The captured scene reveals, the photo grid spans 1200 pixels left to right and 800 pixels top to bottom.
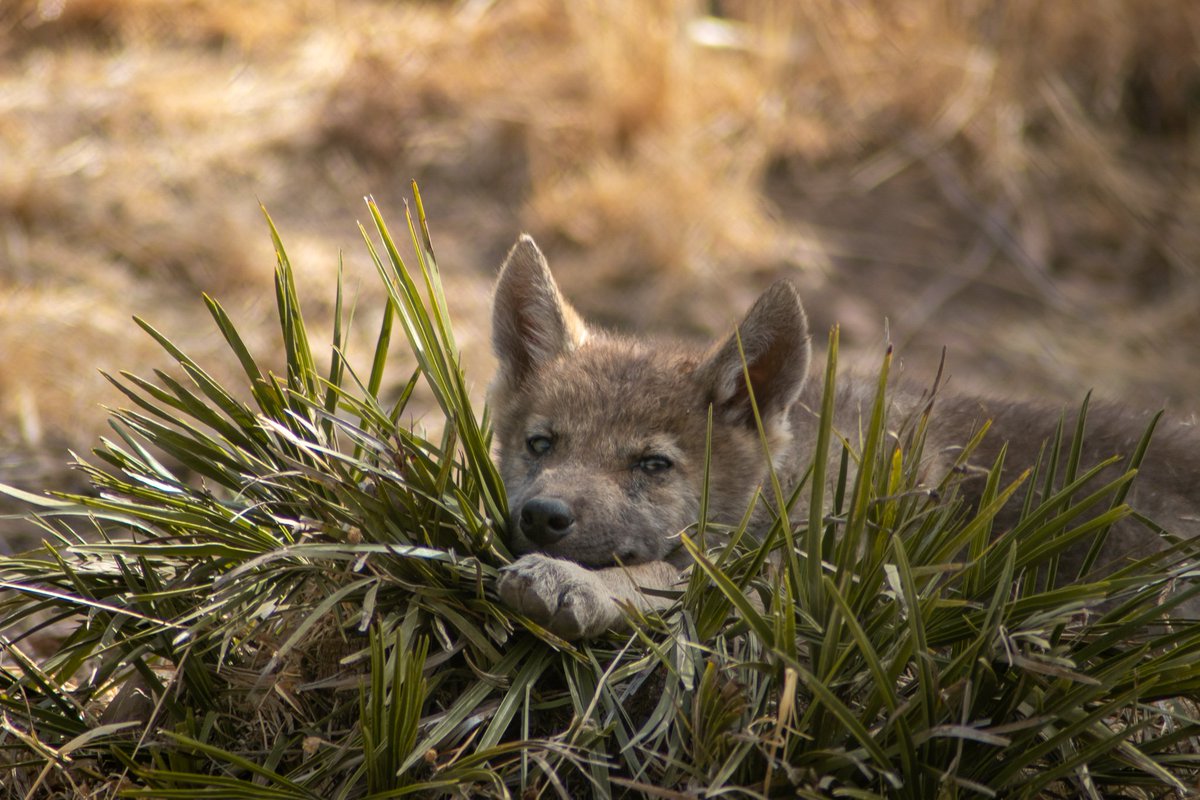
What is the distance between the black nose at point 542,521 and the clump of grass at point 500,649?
6.3 inches

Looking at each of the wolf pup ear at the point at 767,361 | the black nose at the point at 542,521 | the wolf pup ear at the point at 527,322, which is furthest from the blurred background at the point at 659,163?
the black nose at the point at 542,521

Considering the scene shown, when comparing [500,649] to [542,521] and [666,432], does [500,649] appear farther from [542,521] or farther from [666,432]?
[666,432]

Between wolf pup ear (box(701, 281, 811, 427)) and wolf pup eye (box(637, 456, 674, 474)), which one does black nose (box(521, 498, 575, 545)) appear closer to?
wolf pup eye (box(637, 456, 674, 474))

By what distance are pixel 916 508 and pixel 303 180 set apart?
5.89m

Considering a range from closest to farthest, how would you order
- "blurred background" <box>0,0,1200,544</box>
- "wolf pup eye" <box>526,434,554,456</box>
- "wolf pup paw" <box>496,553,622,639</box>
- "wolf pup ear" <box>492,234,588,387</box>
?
"wolf pup paw" <box>496,553,622,639</box>, "wolf pup eye" <box>526,434,554,456</box>, "wolf pup ear" <box>492,234,588,387</box>, "blurred background" <box>0,0,1200,544</box>

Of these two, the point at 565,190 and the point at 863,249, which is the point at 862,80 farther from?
the point at 565,190

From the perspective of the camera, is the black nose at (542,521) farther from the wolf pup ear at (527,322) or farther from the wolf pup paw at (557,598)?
the wolf pup ear at (527,322)

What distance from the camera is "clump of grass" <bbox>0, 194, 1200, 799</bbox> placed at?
7.97ft

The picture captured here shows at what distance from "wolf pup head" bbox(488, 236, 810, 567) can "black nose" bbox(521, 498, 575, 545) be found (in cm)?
11

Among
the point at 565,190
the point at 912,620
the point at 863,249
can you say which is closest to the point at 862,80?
the point at 863,249

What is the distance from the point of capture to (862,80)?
9.02 meters

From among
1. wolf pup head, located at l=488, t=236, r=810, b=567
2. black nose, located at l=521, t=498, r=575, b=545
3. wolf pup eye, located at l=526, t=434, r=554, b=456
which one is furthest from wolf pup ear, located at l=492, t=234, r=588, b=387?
black nose, located at l=521, t=498, r=575, b=545

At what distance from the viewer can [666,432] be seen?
3.79 metres

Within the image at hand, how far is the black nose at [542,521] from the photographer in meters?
3.23
